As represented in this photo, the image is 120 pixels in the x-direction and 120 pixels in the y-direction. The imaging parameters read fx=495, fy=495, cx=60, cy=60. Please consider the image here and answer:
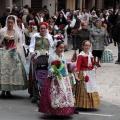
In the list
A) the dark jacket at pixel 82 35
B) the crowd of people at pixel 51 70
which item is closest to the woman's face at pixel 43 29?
the crowd of people at pixel 51 70

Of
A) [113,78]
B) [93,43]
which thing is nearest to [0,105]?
[113,78]

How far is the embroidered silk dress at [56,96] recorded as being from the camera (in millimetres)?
8656

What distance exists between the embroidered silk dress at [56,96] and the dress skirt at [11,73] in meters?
1.67

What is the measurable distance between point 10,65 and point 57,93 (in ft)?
6.61

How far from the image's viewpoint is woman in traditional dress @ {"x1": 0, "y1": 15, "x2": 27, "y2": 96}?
33.9ft

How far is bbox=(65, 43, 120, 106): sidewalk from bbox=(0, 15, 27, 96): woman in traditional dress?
1.89 metres

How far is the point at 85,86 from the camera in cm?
946

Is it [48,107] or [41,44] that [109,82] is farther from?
[48,107]

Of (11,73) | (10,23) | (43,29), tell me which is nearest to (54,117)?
(11,73)

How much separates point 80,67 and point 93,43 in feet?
20.3

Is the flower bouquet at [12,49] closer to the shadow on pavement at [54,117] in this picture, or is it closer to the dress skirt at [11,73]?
the dress skirt at [11,73]

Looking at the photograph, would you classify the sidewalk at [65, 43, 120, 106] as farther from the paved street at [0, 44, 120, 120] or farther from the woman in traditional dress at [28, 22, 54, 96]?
the woman in traditional dress at [28, 22, 54, 96]

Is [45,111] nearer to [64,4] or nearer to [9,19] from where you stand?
[9,19]


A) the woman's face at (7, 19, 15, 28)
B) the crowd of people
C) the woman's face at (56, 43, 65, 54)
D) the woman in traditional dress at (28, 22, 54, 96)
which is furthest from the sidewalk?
the woman's face at (7, 19, 15, 28)
